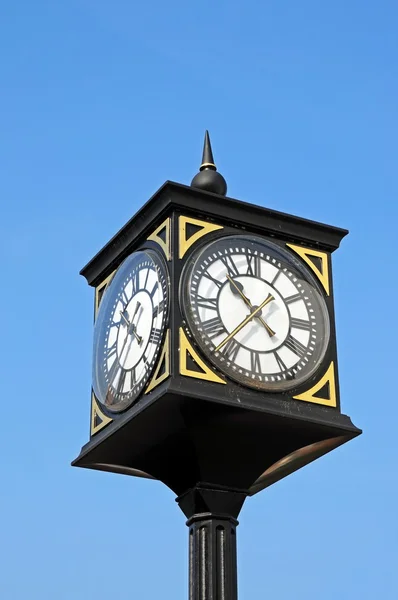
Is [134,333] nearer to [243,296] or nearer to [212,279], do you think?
[212,279]

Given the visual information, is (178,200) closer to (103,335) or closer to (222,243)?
(222,243)

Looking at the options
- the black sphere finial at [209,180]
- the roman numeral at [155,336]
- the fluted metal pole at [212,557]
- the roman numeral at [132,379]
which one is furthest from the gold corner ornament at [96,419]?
the black sphere finial at [209,180]

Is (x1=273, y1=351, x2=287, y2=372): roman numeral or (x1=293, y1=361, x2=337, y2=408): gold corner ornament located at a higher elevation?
(x1=273, y1=351, x2=287, y2=372): roman numeral

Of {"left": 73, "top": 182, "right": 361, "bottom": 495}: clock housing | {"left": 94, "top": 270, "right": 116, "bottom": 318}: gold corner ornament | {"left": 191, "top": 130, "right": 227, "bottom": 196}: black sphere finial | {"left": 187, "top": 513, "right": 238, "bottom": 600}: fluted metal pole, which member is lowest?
{"left": 187, "top": 513, "right": 238, "bottom": 600}: fluted metal pole

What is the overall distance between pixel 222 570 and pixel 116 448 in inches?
48.9

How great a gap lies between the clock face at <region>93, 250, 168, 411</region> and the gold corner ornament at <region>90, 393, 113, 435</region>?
8 centimetres

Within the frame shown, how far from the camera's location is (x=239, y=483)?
35.9 feet

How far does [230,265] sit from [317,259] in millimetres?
855

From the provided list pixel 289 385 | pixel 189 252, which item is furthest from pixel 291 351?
pixel 189 252

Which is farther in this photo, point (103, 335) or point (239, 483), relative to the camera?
point (103, 335)

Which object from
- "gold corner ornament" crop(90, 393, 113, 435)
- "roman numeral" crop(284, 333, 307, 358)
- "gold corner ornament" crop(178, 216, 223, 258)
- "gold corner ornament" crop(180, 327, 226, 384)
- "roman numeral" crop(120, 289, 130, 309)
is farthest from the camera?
"roman numeral" crop(120, 289, 130, 309)

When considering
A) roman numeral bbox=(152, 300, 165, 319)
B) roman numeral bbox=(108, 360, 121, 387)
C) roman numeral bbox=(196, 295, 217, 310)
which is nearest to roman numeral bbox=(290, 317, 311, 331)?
roman numeral bbox=(196, 295, 217, 310)

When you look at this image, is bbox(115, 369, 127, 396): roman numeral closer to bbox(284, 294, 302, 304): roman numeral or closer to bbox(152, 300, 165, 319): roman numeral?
bbox(152, 300, 165, 319): roman numeral

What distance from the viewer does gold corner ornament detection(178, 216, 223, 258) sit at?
35.2ft
